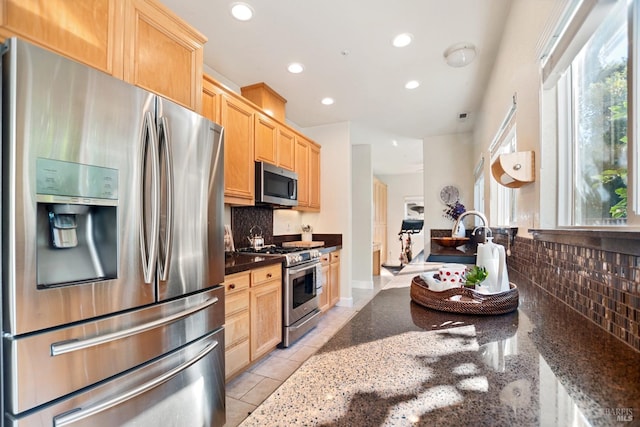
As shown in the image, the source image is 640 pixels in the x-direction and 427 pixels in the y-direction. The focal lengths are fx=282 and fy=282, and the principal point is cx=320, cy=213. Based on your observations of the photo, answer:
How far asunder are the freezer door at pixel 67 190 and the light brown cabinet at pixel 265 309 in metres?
1.10

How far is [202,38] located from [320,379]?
211 cm

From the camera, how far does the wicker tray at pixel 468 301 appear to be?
953mm

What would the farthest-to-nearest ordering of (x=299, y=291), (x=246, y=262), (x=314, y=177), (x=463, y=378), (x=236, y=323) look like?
(x=314, y=177) → (x=299, y=291) → (x=246, y=262) → (x=236, y=323) → (x=463, y=378)

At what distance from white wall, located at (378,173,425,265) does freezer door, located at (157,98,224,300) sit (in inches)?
288

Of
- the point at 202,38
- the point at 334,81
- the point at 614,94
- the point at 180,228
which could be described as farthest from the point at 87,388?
the point at 334,81

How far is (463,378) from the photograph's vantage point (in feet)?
1.83

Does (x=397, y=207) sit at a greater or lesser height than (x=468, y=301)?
greater

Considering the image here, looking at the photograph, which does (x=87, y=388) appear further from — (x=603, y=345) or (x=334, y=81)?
(x=334, y=81)

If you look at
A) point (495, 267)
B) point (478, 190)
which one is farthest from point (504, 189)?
point (495, 267)

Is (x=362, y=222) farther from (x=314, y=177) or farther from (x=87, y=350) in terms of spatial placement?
(x=87, y=350)

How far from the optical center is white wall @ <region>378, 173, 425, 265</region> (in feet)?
27.3

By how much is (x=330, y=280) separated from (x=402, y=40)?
279 centimetres

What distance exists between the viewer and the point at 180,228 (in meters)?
1.43

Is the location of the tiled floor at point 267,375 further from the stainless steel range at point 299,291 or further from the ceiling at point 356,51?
the ceiling at point 356,51
